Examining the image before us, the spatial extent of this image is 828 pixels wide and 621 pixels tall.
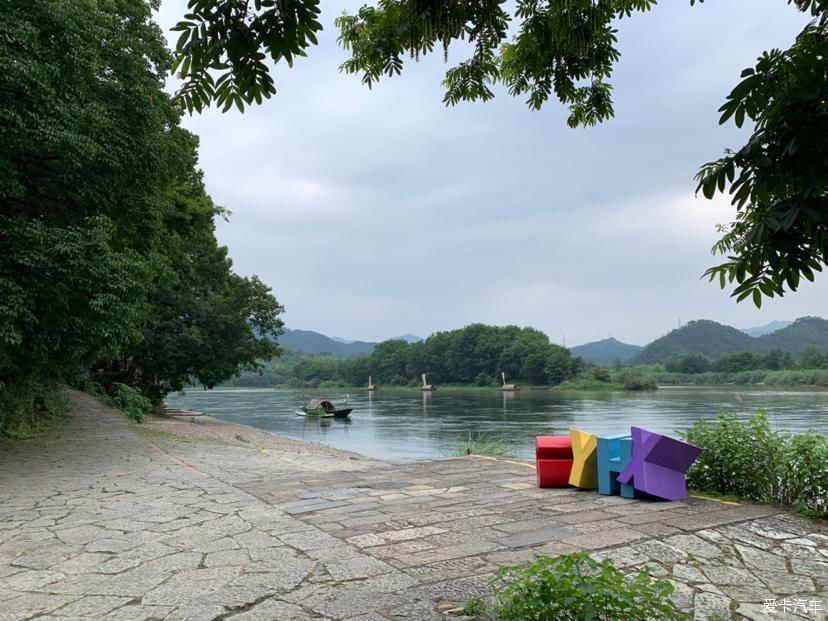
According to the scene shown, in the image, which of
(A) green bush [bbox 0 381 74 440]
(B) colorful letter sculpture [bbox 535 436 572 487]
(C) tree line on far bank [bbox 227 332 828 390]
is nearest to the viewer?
(B) colorful letter sculpture [bbox 535 436 572 487]

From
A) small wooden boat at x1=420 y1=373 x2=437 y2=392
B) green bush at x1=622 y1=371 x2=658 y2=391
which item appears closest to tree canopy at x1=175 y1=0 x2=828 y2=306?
green bush at x1=622 y1=371 x2=658 y2=391

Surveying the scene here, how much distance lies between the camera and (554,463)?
5.55 meters

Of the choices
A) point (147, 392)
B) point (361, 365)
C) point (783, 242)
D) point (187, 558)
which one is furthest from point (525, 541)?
point (361, 365)

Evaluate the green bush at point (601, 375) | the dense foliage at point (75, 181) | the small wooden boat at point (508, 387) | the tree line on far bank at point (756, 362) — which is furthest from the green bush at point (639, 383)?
the dense foliage at point (75, 181)

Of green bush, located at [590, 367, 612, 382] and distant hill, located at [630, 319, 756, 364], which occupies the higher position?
distant hill, located at [630, 319, 756, 364]

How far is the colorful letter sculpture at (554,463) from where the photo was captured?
5.54 metres

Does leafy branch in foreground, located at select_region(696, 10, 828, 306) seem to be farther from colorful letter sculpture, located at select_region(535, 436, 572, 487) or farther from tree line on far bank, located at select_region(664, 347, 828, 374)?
tree line on far bank, located at select_region(664, 347, 828, 374)

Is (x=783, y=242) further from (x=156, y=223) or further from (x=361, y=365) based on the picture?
(x=361, y=365)

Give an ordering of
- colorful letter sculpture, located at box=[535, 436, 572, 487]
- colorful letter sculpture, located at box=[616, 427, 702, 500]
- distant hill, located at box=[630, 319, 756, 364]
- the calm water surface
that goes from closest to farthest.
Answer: colorful letter sculpture, located at box=[616, 427, 702, 500]
colorful letter sculpture, located at box=[535, 436, 572, 487]
the calm water surface
distant hill, located at box=[630, 319, 756, 364]

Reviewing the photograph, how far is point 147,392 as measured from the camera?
22000 millimetres

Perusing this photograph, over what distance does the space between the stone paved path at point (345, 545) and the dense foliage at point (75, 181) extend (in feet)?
6.23

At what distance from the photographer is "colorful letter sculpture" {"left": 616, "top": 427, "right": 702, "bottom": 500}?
4.75m

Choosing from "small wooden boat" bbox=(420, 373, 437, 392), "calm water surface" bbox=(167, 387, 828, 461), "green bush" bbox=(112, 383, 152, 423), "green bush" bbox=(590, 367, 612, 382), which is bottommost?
"calm water surface" bbox=(167, 387, 828, 461)

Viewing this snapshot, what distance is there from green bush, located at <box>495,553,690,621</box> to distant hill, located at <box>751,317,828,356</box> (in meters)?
74.0
